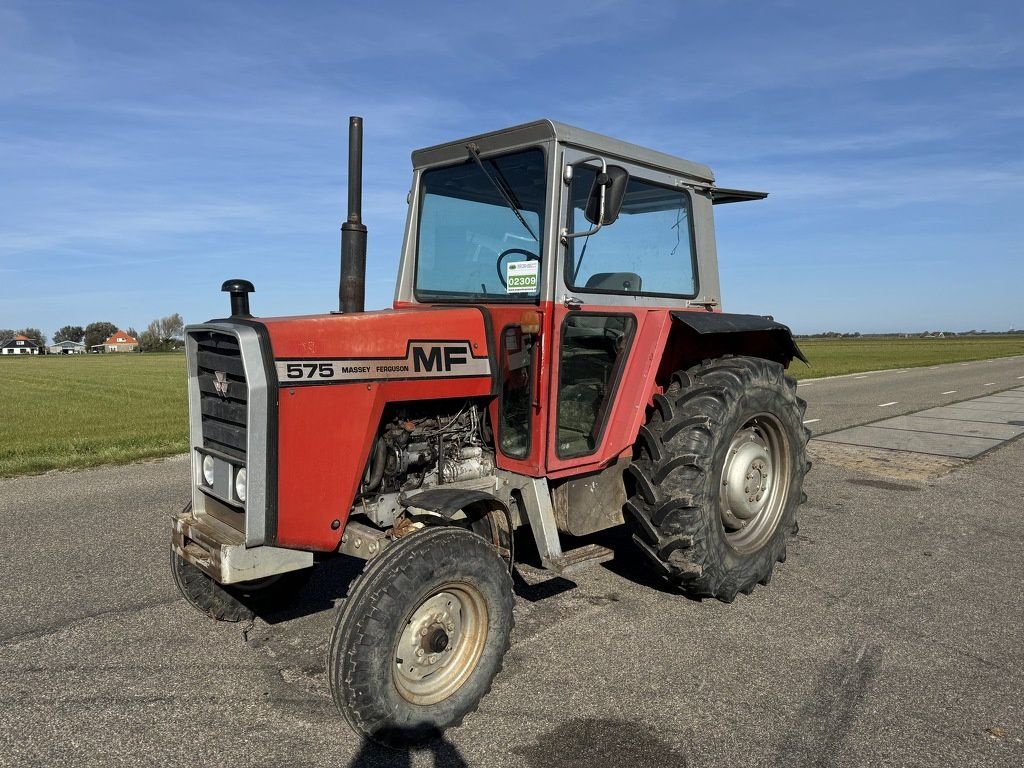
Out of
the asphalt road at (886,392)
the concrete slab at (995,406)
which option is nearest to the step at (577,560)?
the asphalt road at (886,392)

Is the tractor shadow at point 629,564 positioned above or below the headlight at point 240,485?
below

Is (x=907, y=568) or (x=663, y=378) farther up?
(x=663, y=378)

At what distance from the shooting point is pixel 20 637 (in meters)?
3.71

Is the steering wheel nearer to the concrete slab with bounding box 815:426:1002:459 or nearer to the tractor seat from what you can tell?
the tractor seat

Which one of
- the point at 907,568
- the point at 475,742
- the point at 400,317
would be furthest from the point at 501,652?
the point at 907,568

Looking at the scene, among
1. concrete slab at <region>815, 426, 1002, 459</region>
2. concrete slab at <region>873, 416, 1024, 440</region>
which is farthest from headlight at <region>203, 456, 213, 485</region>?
concrete slab at <region>873, 416, 1024, 440</region>

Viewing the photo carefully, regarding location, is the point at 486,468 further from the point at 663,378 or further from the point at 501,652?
the point at 663,378

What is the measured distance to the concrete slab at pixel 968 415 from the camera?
472 inches

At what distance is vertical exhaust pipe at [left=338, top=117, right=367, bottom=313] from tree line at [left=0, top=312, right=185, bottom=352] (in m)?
85.9

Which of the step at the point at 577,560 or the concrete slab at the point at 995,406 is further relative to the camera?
the concrete slab at the point at 995,406

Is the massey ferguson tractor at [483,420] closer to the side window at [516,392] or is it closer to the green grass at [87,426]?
the side window at [516,392]

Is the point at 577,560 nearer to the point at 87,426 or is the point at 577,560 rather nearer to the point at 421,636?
the point at 421,636

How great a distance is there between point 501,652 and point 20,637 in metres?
2.44

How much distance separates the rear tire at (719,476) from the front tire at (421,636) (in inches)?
42.3
